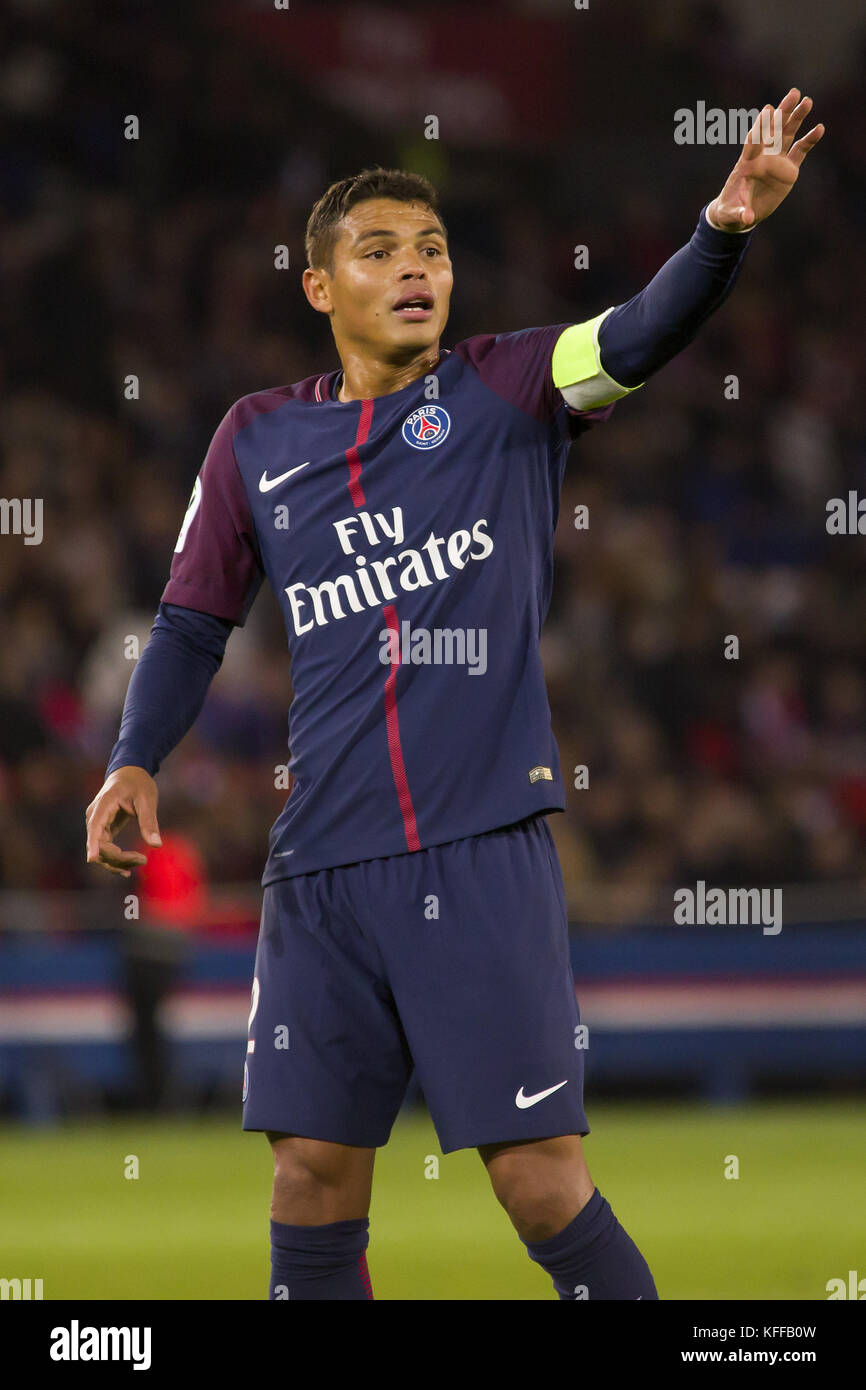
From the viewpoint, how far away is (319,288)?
13.7 ft

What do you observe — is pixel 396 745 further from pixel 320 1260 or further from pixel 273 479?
pixel 320 1260

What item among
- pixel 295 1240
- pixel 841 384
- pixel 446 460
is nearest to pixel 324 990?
pixel 295 1240

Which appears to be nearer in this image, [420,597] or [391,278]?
[420,597]

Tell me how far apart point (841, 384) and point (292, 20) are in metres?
4.69

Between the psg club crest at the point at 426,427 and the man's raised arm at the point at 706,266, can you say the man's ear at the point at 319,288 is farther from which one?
the man's raised arm at the point at 706,266

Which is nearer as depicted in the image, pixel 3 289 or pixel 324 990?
pixel 324 990

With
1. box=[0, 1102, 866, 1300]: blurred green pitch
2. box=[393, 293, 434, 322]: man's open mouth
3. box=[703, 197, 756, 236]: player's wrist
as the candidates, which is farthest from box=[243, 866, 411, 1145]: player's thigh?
box=[0, 1102, 866, 1300]: blurred green pitch

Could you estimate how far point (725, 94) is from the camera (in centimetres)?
1684

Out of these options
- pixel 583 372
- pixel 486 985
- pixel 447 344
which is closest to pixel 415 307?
pixel 583 372

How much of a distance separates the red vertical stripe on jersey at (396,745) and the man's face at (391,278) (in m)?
0.55

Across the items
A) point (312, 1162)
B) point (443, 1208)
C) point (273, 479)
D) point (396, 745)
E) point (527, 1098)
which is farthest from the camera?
point (443, 1208)

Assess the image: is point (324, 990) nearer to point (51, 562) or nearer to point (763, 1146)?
point (763, 1146)

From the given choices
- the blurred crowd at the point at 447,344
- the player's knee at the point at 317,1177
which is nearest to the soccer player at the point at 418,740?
the player's knee at the point at 317,1177

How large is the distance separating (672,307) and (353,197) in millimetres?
867
